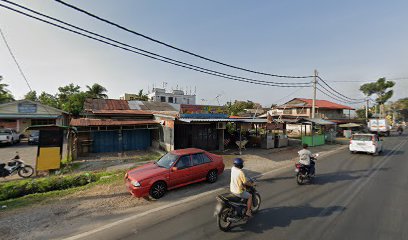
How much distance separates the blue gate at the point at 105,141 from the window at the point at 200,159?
36.1 feet

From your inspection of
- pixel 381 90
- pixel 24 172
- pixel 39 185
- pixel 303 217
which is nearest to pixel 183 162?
pixel 303 217

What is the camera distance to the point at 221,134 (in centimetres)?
1747

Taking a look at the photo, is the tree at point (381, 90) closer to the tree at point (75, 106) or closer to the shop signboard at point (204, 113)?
the shop signboard at point (204, 113)

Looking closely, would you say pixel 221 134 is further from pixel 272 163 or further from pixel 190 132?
pixel 272 163

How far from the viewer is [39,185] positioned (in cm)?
818

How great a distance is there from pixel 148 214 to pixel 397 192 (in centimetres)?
911

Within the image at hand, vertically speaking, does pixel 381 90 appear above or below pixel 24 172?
above

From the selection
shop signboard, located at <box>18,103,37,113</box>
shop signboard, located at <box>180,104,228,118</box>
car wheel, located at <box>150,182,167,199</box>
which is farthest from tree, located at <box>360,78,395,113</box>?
shop signboard, located at <box>18,103,37,113</box>

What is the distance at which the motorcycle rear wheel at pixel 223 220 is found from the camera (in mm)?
4922

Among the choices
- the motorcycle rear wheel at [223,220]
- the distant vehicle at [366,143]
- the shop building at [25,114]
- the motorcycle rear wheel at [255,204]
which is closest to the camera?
the motorcycle rear wheel at [223,220]

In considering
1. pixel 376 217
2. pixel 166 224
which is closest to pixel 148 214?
pixel 166 224

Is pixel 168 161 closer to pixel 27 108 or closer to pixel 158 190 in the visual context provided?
pixel 158 190

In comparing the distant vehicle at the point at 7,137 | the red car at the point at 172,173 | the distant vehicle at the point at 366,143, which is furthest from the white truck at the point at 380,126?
the distant vehicle at the point at 7,137

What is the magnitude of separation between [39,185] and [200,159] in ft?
22.3
